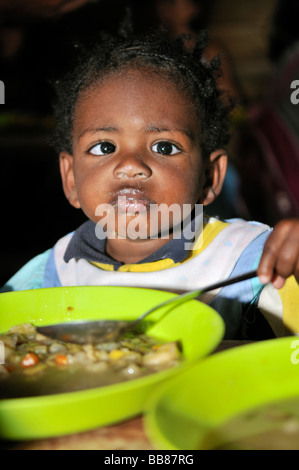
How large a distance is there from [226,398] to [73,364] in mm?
255

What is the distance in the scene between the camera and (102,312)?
96 centimetres

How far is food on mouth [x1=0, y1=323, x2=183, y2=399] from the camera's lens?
695 millimetres

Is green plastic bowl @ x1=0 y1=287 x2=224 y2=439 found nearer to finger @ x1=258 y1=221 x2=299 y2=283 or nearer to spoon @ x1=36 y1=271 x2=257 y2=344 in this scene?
spoon @ x1=36 y1=271 x2=257 y2=344

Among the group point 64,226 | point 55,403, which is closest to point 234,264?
point 55,403

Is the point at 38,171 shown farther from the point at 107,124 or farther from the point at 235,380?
the point at 235,380

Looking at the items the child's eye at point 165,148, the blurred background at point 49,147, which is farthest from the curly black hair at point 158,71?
the blurred background at point 49,147

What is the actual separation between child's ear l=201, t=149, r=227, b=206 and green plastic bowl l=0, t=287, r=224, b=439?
0.53 metres

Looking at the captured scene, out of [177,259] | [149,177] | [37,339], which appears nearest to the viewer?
[37,339]

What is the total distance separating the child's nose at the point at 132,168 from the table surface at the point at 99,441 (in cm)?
65

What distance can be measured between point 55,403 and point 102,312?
436 millimetres

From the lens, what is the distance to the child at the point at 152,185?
1177 mm

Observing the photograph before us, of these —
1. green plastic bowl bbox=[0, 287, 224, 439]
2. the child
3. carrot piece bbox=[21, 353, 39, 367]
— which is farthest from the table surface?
the child

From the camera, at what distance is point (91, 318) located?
975mm

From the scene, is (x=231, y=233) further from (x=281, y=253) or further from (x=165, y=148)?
(x=281, y=253)
